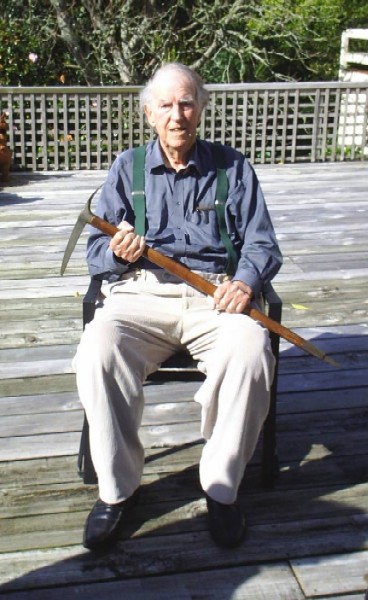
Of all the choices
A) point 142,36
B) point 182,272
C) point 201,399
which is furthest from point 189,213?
point 142,36

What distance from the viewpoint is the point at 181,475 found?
244 centimetres

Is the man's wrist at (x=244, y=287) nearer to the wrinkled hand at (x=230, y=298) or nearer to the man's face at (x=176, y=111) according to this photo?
the wrinkled hand at (x=230, y=298)

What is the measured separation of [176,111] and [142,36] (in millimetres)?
7229

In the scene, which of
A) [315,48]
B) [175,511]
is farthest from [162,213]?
[315,48]

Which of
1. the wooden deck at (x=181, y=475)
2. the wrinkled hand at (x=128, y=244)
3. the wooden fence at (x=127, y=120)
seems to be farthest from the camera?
the wooden fence at (x=127, y=120)

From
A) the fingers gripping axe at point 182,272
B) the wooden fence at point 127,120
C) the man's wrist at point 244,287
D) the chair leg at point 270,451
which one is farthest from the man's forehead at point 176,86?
the wooden fence at point 127,120

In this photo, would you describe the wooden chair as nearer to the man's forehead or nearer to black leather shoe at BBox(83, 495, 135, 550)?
black leather shoe at BBox(83, 495, 135, 550)

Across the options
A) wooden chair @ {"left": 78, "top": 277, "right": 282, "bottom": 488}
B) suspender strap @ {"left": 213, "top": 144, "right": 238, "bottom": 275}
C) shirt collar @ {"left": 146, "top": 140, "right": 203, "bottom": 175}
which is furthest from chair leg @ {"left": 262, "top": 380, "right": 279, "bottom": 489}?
shirt collar @ {"left": 146, "top": 140, "right": 203, "bottom": 175}

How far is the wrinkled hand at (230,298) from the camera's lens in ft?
7.33

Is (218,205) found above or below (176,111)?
below

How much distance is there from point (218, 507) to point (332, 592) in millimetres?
351

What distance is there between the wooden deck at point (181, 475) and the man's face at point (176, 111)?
3.02ft

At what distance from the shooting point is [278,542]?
211 cm

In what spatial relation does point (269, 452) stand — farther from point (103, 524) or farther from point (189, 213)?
point (189, 213)
